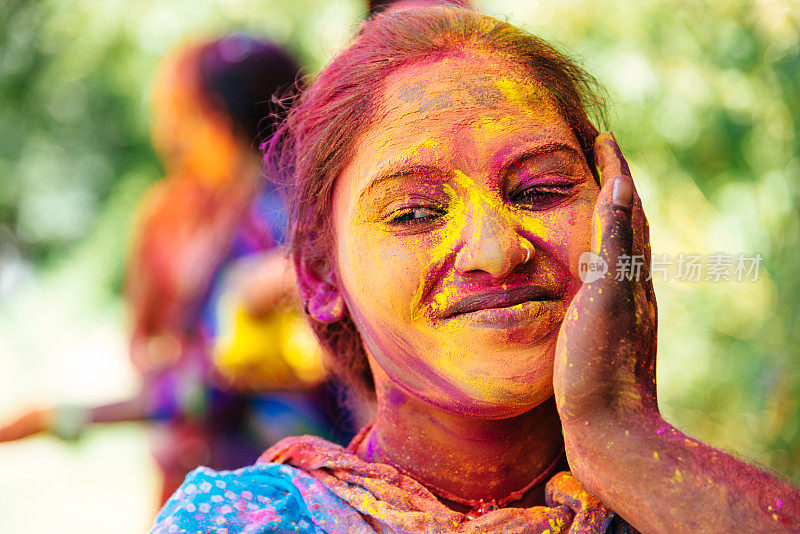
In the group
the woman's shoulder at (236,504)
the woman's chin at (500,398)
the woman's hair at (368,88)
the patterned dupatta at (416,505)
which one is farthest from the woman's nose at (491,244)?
the woman's shoulder at (236,504)

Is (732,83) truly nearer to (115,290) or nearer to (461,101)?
(461,101)

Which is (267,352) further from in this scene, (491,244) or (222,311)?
(491,244)

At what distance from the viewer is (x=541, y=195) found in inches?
66.5

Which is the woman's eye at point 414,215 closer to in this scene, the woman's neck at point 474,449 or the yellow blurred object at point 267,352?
the woman's neck at point 474,449

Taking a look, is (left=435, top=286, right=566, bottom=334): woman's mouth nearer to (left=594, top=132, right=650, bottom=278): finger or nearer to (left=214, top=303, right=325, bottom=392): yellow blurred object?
(left=594, top=132, right=650, bottom=278): finger

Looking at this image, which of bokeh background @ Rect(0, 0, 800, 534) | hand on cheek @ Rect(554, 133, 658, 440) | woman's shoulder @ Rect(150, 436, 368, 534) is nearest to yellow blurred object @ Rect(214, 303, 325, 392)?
bokeh background @ Rect(0, 0, 800, 534)

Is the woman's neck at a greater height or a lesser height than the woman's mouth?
lesser

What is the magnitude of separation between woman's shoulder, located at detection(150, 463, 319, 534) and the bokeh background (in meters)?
1.11

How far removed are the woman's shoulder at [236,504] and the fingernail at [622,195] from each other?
846 millimetres

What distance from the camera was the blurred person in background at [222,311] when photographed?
11.2ft

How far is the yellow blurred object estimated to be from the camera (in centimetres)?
339

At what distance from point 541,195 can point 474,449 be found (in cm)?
55

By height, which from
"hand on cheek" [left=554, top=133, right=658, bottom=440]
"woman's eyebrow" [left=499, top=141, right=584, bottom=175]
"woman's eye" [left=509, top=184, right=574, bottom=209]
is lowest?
"hand on cheek" [left=554, top=133, right=658, bottom=440]

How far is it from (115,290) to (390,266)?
19.0 ft
